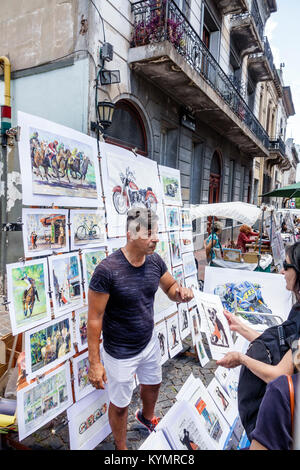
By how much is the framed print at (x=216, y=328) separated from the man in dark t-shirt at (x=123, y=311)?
16.2 inches

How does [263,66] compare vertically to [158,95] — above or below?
above

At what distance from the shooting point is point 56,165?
206 centimetres

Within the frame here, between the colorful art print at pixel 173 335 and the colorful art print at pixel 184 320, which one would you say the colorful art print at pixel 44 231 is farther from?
the colorful art print at pixel 184 320

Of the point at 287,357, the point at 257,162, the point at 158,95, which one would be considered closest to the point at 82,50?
the point at 158,95

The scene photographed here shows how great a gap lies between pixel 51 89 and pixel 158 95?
277 centimetres

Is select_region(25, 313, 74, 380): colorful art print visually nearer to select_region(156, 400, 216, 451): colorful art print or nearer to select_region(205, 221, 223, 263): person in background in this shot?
Result: select_region(156, 400, 216, 451): colorful art print

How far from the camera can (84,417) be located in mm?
2121

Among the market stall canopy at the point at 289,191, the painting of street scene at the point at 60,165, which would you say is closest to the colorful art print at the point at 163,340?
the painting of street scene at the point at 60,165

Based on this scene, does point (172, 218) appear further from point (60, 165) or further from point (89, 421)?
point (89, 421)

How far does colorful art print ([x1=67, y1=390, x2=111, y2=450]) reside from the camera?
2.03m

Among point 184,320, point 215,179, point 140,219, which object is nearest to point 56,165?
point 140,219

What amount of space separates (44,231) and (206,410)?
5.07 feet
